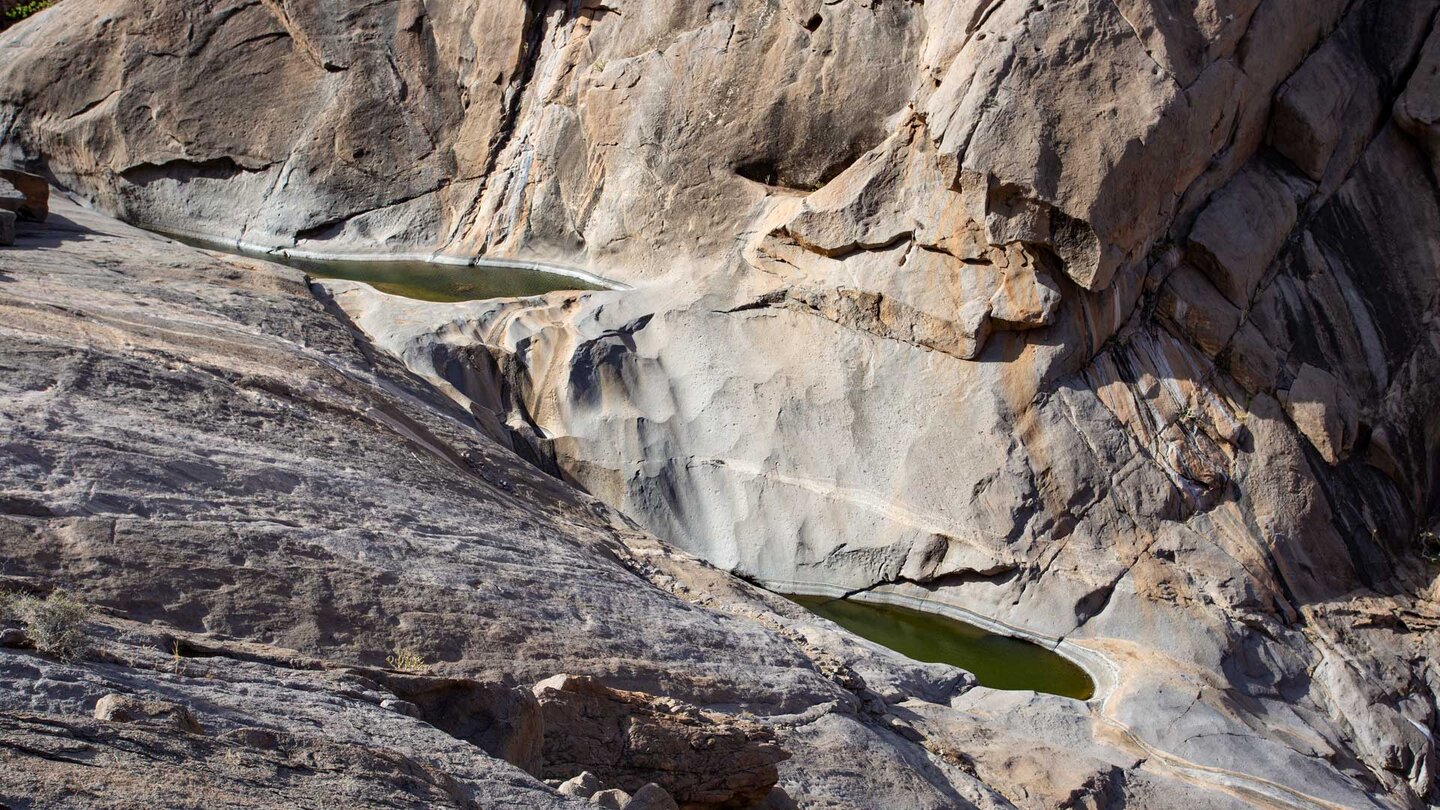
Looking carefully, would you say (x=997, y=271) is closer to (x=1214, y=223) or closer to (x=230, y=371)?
(x=1214, y=223)

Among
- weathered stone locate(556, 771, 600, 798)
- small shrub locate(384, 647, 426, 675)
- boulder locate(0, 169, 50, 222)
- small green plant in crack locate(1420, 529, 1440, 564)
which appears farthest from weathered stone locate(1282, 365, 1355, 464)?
boulder locate(0, 169, 50, 222)

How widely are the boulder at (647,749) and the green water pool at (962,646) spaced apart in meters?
6.39

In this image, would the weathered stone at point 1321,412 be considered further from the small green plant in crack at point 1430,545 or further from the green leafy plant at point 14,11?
the green leafy plant at point 14,11

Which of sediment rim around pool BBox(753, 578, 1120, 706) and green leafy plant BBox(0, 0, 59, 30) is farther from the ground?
green leafy plant BBox(0, 0, 59, 30)

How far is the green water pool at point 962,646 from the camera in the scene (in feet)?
38.7

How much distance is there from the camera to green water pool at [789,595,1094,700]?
38.7 feet

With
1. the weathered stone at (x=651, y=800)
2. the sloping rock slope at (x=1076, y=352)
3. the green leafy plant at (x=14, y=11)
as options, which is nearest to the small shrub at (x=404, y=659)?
the weathered stone at (x=651, y=800)

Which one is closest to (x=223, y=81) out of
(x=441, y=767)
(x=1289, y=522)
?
(x=1289, y=522)

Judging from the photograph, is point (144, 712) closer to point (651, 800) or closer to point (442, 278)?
point (651, 800)

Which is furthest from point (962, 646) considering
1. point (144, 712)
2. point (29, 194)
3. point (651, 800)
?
point (29, 194)

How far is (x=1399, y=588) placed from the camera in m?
13.0

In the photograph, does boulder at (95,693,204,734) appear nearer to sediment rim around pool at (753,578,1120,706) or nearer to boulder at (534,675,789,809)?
boulder at (534,675,789,809)

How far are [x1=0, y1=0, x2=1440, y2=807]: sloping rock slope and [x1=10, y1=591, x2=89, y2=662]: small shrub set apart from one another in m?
7.76

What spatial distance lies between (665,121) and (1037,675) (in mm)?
8761
